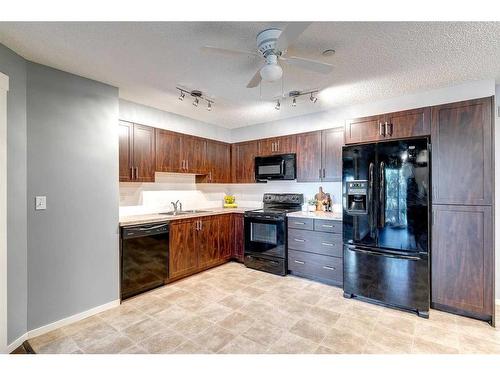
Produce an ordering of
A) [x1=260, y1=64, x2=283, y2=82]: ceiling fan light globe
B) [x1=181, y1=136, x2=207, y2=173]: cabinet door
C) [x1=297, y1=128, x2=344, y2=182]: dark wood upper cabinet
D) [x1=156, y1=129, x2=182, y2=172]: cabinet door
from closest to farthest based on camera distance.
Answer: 1. [x1=260, y1=64, x2=283, y2=82]: ceiling fan light globe
2. [x1=156, y1=129, x2=182, y2=172]: cabinet door
3. [x1=297, y1=128, x2=344, y2=182]: dark wood upper cabinet
4. [x1=181, y1=136, x2=207, y2=173]: cabinet door

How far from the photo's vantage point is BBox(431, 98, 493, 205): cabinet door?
2.38m

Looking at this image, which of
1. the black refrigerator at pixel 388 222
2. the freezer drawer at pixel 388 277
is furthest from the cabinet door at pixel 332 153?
the freezer drawer at pixel 388 277

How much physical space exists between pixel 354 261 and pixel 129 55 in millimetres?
3079

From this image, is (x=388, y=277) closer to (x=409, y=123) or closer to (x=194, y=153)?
(x=409, y=123)

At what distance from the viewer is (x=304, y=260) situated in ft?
11.3

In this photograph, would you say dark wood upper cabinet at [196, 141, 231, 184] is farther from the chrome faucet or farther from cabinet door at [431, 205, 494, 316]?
cabinet door at [431, 205, 494, 316]

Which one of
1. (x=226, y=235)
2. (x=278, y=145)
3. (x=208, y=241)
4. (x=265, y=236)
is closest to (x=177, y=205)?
(x=208, y=241)

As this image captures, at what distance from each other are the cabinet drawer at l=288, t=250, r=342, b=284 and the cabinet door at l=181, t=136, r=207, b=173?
6.49 feet

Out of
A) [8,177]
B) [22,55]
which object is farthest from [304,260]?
[22,55]

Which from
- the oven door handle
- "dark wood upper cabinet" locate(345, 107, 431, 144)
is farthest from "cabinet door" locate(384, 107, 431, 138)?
the oven door handle

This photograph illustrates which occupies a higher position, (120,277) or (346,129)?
(346,129)

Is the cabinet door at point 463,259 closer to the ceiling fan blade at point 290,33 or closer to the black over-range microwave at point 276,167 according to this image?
the black over-range microwave at point 276,167

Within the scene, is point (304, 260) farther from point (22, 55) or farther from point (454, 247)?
point (22, 55)

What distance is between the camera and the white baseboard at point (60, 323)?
2011mm
